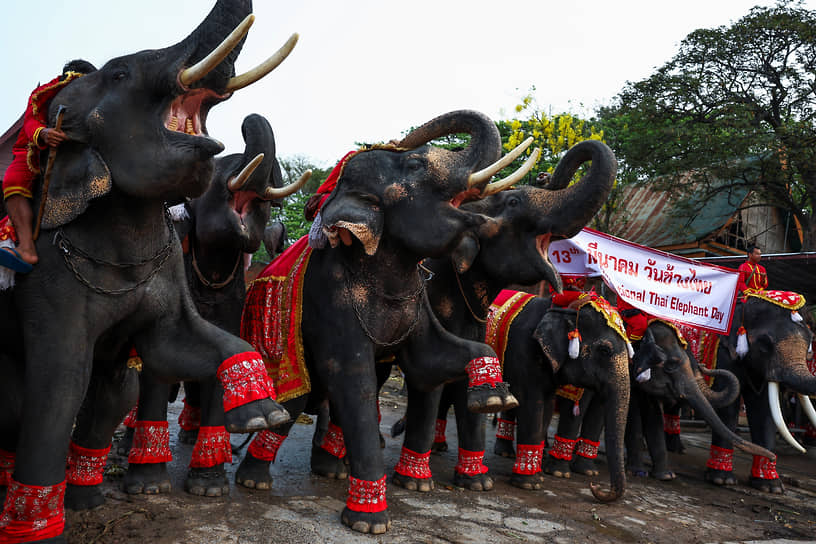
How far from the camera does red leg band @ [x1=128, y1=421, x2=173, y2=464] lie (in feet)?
12.4

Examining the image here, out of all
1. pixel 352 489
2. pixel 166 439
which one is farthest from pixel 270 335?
pixel 352 489

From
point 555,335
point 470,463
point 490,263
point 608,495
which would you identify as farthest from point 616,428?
point 490,263

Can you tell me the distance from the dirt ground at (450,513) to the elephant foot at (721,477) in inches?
2.9

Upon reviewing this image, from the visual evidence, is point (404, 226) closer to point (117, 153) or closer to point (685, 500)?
point (117, 153)

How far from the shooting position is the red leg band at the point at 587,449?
5906 mm

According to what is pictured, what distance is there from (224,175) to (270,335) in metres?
1.09

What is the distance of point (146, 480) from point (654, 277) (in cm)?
495

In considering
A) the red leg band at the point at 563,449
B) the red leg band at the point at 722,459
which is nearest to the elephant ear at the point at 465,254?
the red leg band at the point at 563,449

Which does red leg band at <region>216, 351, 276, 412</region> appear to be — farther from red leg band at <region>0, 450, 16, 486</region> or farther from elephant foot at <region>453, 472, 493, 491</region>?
elephant foot at <region>453, 472, 493, 491</region>

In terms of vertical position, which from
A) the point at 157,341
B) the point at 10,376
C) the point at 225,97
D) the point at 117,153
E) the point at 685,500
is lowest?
the point at 685,500

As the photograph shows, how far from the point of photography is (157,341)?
114 inches

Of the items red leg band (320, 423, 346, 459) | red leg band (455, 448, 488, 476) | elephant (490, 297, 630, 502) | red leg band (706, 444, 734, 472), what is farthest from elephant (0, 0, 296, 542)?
red leg band (706, 444, 734, 472)

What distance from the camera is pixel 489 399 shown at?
3.65 m

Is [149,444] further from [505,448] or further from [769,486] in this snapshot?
[769,486]
